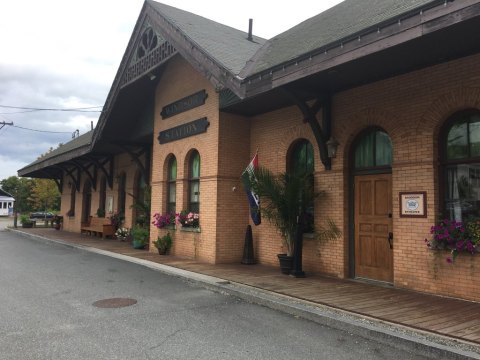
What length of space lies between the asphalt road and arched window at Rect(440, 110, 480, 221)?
326 centimetres

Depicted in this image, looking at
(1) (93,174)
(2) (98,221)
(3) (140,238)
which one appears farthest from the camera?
(1) (93,174)

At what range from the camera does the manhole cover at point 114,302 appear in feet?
22.1

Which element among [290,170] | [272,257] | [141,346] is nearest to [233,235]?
[272,257]

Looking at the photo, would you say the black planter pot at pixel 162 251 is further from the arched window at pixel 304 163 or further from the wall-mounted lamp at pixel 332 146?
the wall-mounted lamp at pixel 332 146

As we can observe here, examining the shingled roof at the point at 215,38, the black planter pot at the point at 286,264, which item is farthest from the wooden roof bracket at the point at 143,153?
the black planter pot at the point at 286,264

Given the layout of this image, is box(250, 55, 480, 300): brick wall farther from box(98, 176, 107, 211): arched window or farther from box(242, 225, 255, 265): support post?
box(98, 176, 107, 211): arched window

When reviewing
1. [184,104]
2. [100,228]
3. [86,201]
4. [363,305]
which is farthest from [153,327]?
[86,201]

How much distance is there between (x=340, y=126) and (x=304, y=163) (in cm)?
153

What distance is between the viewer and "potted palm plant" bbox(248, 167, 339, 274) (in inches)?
350

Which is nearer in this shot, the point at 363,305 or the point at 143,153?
the point at 363,305

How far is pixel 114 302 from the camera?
22.8 feet

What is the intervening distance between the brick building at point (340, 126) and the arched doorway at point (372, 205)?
0.07ft

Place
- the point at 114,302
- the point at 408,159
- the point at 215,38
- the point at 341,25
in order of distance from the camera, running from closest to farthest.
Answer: the point at 114,302 → the point at 408,159 → the point at 341,25 → the point at 215,38

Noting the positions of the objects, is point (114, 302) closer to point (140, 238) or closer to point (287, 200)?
point (287, 200)
